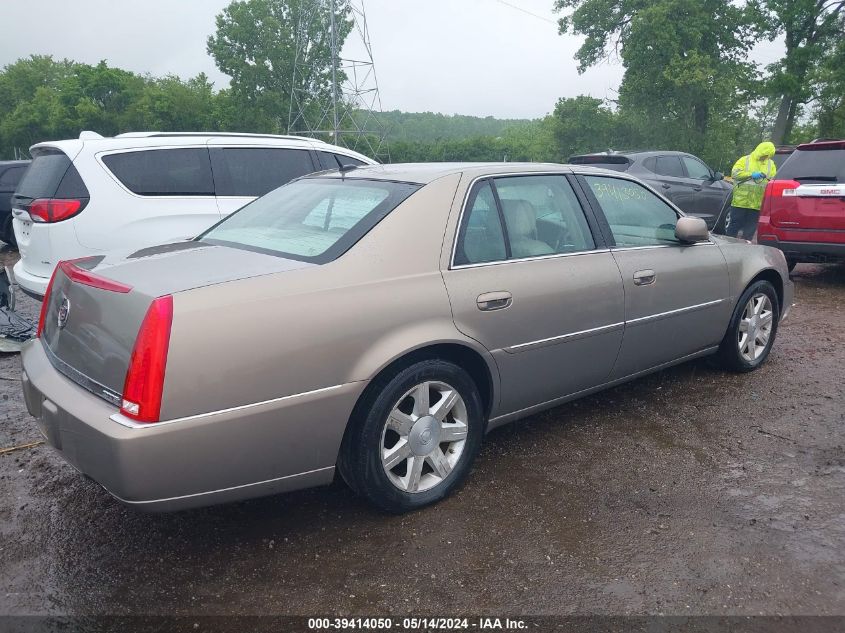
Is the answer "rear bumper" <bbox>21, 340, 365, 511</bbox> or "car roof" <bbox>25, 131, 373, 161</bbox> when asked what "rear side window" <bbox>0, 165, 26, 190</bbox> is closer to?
"car roof" <bbox>25, 131, 373, 161</bbox>

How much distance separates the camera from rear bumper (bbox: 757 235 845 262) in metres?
7.37

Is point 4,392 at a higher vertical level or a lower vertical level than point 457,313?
lower

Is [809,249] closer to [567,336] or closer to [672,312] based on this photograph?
[672,312]

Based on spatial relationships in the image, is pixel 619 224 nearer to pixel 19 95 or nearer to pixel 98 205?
pixel 98 205

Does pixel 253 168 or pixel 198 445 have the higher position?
pixel 253 168

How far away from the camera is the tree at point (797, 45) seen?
29.2 meters

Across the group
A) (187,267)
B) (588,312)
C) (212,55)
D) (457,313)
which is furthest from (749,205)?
(212,55)

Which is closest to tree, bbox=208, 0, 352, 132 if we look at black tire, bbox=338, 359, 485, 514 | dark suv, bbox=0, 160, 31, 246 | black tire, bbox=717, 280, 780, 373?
dark suv, bbox=0, 160, 31, 246

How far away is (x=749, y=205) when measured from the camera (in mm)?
8734

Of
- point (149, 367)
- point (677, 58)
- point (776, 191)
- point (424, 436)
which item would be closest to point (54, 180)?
point (149, 367)

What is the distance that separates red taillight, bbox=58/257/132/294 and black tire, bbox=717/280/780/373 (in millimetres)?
3863

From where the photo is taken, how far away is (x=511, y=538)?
111 inches

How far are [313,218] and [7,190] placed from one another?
10108mm

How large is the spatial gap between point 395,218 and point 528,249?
2.59 ft
